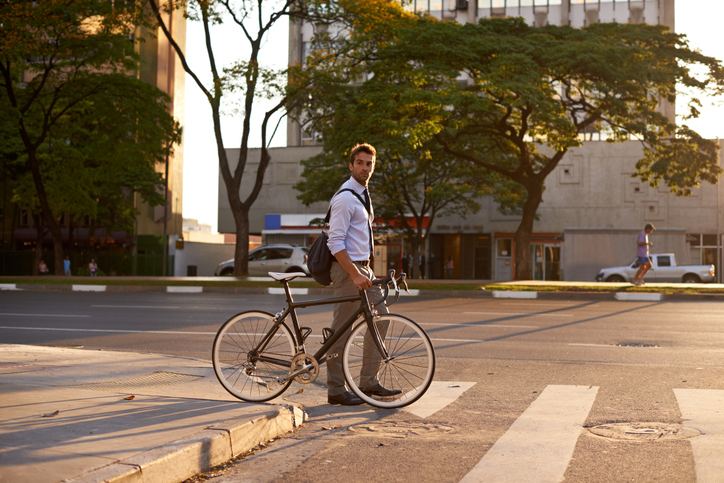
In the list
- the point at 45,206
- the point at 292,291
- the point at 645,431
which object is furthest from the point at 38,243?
the point at 645,431

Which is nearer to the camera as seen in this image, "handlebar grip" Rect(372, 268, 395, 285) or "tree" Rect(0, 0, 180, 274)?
"handlebar grip" Rect(372, 268, 395, 285)

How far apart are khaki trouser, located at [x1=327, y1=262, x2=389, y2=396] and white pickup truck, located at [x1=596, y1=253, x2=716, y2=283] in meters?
27.7

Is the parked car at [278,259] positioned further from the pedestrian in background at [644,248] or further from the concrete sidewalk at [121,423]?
the concrete sidewalk at [121,423]

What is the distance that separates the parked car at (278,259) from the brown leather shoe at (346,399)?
25.6 meters

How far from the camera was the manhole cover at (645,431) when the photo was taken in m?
4.76

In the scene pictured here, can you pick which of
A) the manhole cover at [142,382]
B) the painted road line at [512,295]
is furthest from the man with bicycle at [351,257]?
the painted road line at [512,295]

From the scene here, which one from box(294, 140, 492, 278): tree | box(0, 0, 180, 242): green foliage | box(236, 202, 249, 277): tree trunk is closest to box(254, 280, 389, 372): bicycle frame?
box(236, 202, 249, 277): tree trunk

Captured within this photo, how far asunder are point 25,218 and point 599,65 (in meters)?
45.0

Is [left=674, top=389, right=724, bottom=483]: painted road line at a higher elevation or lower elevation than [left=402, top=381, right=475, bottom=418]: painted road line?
higher

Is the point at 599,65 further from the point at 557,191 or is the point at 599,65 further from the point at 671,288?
the point at 557,191

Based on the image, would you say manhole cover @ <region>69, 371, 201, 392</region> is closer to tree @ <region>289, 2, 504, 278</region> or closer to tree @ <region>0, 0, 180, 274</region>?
tree @ <region>289, 2, 504, 278</region>

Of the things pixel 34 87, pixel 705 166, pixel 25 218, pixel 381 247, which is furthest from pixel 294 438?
pixel 25 218

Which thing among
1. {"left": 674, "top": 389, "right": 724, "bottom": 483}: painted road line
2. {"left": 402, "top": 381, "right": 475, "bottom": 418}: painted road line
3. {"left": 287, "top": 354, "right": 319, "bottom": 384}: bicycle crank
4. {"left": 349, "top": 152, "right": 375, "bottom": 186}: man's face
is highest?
{"left": 349, "top": 152, "right": 375, "bottom": 186}: man's face

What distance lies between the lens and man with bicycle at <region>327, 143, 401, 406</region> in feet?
18.8
